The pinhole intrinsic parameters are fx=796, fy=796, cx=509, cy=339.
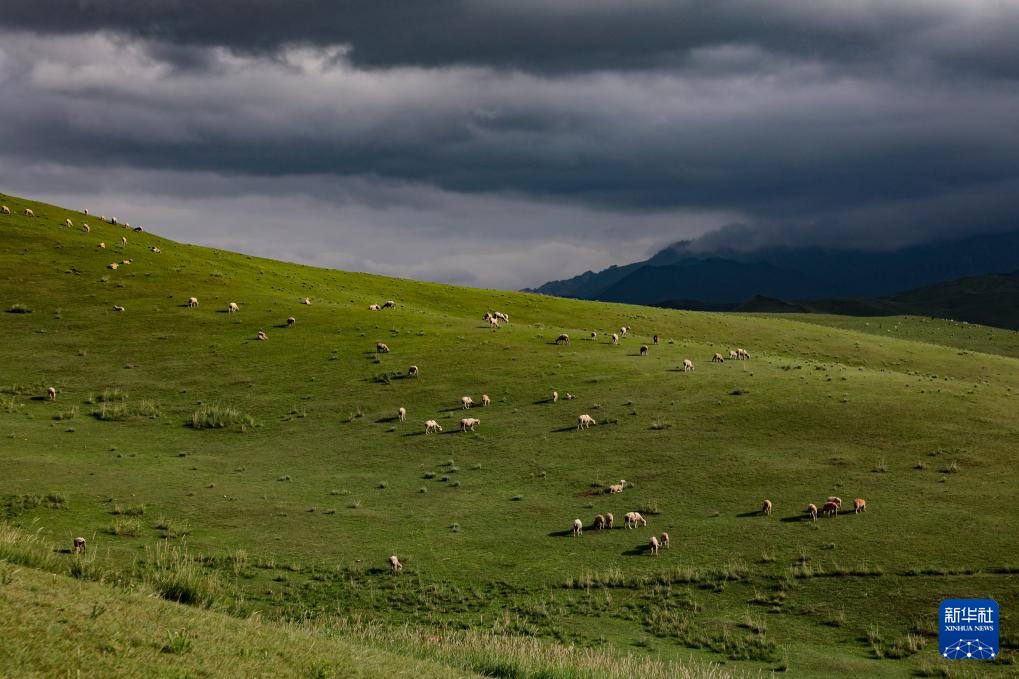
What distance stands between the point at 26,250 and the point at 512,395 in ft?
239

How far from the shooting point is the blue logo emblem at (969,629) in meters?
27.3

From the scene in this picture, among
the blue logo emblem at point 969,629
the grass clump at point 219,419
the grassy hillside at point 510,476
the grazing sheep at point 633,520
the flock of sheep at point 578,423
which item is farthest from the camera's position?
the grass clump at point 219,419

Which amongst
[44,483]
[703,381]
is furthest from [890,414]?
[44,483]

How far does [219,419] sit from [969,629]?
48755 mm

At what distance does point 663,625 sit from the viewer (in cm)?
3000

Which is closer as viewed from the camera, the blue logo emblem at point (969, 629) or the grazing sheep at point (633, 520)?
the blue logo emblem at point (969, 629)

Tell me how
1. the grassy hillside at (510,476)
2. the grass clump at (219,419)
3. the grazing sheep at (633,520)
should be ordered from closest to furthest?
the grassy hillside at (510,476) → the grazing sheep at (633,520) → the grass clump at (219,419)

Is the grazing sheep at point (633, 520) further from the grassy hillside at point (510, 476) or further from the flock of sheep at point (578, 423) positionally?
the grassy hillside at point (510, 476)

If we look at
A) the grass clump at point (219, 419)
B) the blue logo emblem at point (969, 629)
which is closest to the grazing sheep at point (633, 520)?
the blue logo emblem at point (969, 629)

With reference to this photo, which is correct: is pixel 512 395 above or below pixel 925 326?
below

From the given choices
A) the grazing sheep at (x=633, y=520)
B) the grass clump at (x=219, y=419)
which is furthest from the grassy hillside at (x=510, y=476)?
A: the grazing sheep at (x=633, y=520)

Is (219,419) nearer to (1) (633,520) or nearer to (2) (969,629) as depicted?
(1) (633,520)

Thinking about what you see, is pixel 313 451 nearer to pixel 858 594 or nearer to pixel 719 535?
pixel 719 535

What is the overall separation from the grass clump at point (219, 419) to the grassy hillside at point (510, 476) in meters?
0.38
